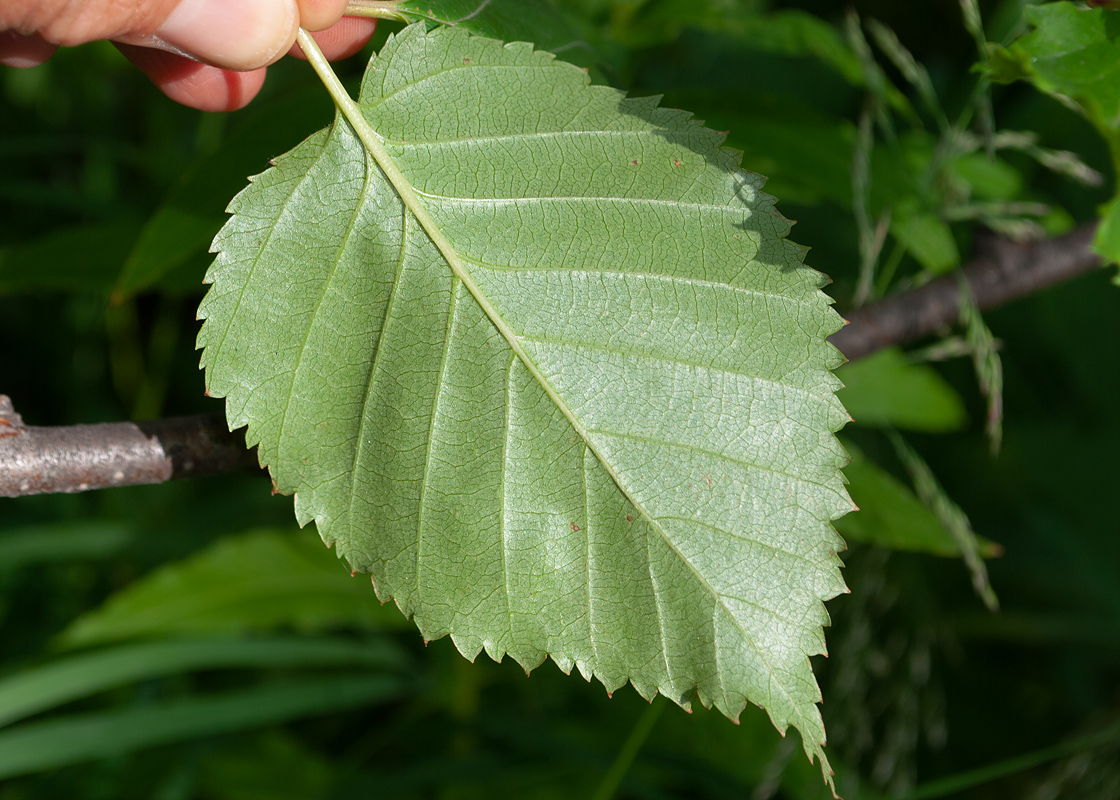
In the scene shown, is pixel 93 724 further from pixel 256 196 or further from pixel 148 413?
pixel 256 196

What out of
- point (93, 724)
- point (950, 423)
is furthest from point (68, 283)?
point (950, 423)

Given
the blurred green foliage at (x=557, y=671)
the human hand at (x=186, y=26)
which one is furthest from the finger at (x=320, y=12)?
the blurred green foliage at (x=557, y=671)

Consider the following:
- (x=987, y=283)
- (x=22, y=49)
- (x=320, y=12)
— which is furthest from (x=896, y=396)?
(x=22, y=49)

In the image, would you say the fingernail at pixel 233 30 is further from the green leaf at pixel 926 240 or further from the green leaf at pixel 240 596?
the green leaf at pixel 240 596

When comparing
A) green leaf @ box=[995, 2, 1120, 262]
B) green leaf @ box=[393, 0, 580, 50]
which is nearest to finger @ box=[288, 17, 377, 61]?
green leaf @ box=[393, 0, 580, 50]

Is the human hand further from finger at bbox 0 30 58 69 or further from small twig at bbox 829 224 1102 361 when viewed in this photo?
small twig at bbox 829 224 1102 361

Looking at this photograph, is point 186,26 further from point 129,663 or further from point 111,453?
point 129,663
